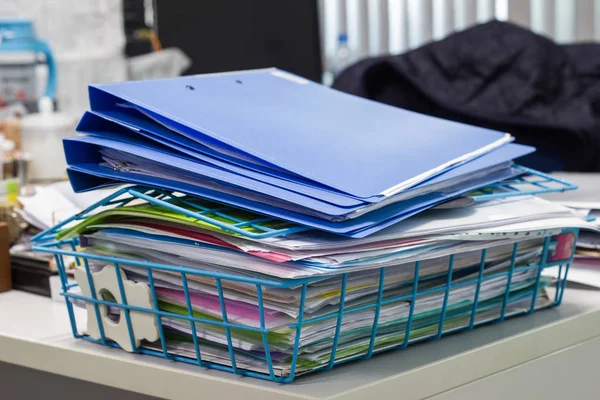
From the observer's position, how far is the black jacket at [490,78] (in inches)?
73.6

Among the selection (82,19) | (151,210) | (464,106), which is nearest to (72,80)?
(82,19)

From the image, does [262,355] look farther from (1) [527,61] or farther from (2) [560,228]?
(1) [527,61]

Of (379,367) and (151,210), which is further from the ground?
(151,210)

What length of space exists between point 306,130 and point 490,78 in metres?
1.48

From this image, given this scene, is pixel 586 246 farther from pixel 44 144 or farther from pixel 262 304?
pixel 44 144

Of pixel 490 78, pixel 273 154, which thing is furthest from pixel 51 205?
pixel 490 78

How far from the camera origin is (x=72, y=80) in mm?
2117

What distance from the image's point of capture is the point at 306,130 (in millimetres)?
622

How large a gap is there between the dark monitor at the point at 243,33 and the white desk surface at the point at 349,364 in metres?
2.88

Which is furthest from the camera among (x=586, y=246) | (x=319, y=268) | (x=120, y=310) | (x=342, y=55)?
(x=342, y=55)

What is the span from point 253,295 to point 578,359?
0.30m

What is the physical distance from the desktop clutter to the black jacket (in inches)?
43.0

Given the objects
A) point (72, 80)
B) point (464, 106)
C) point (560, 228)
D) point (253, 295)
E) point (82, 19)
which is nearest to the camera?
point (253, 295)

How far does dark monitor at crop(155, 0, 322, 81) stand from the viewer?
11.5 ft
